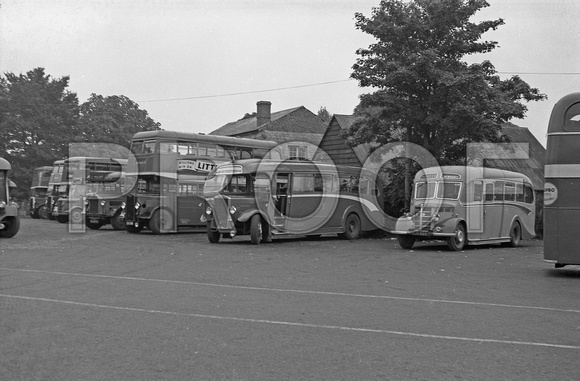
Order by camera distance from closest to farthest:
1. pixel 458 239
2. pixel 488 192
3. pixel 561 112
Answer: pixel 561 112
pixel 458 239
pixel 488 192

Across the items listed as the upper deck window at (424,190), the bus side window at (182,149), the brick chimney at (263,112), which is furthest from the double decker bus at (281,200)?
the brick chimney at (263,112)

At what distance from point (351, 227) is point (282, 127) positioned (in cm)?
2913

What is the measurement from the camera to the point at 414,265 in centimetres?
1479

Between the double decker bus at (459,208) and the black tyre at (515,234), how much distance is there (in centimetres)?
19

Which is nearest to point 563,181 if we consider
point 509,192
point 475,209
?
point 475,209

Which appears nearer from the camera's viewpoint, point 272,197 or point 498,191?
point 498,191

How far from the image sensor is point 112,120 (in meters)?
65.8

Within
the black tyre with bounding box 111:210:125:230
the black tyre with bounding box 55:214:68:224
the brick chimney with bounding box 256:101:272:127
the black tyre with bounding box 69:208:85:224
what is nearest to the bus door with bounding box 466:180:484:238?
the black tyre with bounding box 111:210:125:230

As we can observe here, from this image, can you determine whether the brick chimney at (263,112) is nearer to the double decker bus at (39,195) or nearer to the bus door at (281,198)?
the double decker bus at (39,195)

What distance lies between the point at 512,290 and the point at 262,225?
11604 millimetres

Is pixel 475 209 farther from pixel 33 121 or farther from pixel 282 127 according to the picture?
pixel 33 121

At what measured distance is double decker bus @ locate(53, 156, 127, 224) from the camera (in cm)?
2853

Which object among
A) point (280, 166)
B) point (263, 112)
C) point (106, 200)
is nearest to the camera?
point (280, 166)

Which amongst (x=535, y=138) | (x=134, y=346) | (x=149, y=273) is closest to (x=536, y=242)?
(x=149, y=273)
